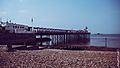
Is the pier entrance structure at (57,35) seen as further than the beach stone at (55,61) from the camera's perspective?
Yes

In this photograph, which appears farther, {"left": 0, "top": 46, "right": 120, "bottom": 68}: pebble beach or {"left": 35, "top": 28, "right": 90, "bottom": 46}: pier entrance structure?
{"left": 35, "top": 28, "right": 90, "bottom": 46}: pier entrance structure

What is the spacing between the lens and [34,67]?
10820 mm

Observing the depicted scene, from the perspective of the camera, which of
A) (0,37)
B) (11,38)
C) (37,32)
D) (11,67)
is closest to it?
(11,67)

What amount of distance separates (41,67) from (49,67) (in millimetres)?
378

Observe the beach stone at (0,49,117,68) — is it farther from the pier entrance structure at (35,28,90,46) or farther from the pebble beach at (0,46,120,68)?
the pier entrance structure at (35,28,90,46)

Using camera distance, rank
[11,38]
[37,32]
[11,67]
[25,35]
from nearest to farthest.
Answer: [11,67], [11,38], [25,35], [37,32]

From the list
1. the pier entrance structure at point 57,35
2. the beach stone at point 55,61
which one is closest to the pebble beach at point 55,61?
the beach stone at point 55,61

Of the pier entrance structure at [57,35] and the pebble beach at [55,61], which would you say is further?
the pier entrance structure at [57,35]

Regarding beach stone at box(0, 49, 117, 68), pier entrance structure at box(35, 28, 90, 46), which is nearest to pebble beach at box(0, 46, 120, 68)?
beach stone at box(0, 49, 117, 68)

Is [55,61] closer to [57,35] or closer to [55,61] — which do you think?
[55,61]

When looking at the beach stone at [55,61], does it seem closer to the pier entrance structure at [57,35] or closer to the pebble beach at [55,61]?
the pebble beach at [55,61]

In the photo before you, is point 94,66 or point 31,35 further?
point 31,35

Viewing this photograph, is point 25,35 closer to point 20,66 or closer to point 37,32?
point 37,32

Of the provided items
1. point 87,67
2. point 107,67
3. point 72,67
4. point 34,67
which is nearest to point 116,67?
point 107,67
